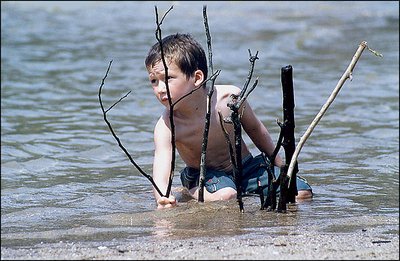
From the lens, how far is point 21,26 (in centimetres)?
1530

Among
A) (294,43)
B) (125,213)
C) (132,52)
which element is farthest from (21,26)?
(125,213)

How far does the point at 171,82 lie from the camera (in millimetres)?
4527

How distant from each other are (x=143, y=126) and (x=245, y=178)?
2.53 metres

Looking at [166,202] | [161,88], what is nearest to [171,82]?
[161,88]

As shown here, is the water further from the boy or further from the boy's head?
the boy's head

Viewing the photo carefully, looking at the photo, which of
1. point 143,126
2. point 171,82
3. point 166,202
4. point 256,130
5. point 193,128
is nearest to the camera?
point 166,202

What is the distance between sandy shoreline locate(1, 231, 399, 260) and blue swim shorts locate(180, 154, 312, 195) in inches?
45.0

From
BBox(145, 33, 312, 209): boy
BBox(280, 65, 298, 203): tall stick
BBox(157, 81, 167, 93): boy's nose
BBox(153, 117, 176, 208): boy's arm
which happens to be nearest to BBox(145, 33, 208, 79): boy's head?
BBox(145, 33, 312, 209): boy

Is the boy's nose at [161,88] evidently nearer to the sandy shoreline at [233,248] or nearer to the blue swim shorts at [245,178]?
the blue swim shorts at [245,178]

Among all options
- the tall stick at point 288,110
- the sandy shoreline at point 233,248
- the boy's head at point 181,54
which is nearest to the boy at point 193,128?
the boy's head at point 181,54

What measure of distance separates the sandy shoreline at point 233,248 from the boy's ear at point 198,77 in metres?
1.23

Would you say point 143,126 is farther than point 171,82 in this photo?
Yes

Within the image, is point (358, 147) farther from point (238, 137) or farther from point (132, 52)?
point (132, 52)

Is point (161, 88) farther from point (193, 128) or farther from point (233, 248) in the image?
point (233, 248)
